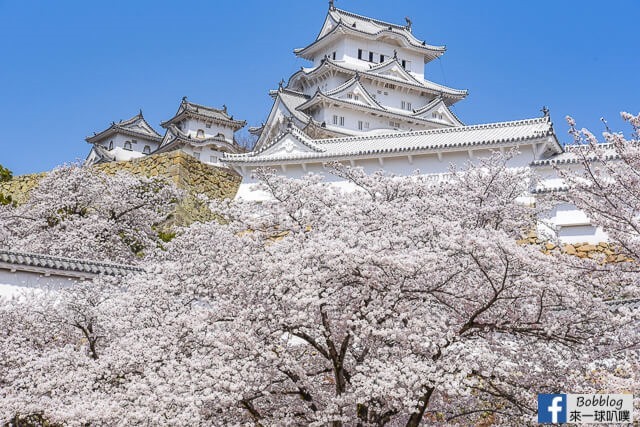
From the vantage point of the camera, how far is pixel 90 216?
1691 cm

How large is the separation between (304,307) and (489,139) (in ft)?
41.3

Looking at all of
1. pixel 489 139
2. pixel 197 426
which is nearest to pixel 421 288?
pixel 197 426

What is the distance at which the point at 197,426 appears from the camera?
255 inches

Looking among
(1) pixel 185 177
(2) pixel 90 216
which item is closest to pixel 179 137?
(1) pixel 185 177

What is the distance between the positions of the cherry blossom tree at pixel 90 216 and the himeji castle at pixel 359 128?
2463mm

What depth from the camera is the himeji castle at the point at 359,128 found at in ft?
59.3

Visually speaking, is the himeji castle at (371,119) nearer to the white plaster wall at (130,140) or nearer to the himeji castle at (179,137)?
the himeji castle at (179,137)

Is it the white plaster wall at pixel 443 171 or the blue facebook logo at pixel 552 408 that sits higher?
the white plaster wall at pixel 443 171

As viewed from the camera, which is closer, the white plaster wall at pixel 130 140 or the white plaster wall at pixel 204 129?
the white plaster wall at pixel 204 129

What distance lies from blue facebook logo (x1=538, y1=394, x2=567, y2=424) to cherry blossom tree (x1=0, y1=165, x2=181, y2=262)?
442 inches

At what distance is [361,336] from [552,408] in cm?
180

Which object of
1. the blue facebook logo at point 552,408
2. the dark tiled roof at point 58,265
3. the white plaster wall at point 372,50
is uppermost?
the white plaster wall at point 372,50

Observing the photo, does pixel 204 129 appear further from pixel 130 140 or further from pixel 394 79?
pixel 394 79

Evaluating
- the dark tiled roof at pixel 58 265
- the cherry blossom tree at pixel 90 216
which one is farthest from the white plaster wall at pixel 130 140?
the dark tiled roof at pixel 58 265
